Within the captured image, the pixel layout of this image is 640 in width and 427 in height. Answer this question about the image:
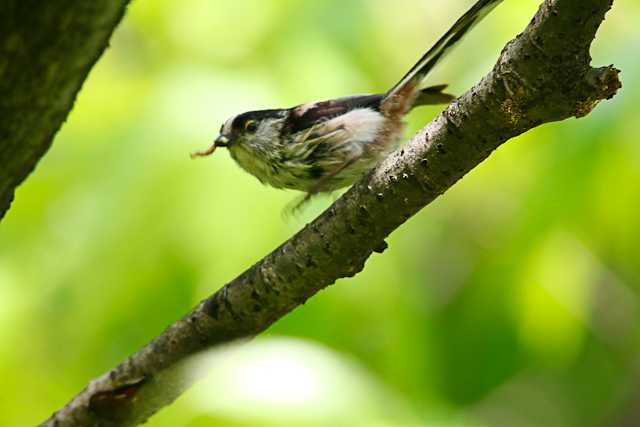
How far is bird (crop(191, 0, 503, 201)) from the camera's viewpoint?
3.01m

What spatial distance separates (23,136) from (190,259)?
1.46 meters

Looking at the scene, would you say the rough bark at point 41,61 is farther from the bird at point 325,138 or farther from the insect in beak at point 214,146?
the bird at point 325,138

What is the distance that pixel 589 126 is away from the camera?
260cm

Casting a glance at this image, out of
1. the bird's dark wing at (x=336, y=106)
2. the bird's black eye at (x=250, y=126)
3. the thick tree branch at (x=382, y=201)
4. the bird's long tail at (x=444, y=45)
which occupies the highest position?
the bird's black eye at (x=250, y=126)

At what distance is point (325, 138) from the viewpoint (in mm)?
3025

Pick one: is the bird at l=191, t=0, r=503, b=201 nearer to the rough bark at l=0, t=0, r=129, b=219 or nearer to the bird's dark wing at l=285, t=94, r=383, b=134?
the bird's dark wing at l=285, t=94, r=383, b=134

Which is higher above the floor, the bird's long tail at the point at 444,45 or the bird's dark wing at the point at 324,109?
the bird's dark wing at the point at 324,109

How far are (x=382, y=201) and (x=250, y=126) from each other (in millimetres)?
1302

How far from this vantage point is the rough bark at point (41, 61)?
107 cm

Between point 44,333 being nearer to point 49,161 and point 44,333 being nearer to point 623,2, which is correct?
point 49,161

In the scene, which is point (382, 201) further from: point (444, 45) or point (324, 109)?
point (324, 109)

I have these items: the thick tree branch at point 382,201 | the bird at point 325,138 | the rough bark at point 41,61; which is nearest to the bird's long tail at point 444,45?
the bird at point 325,138

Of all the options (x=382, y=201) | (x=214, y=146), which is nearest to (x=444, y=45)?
(x=382, y=201)

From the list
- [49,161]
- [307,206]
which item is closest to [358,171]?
[307,206]
